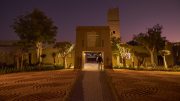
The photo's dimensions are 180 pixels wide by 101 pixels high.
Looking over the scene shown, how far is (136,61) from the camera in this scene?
1296 inches

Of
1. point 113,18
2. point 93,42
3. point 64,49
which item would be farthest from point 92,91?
point 113,18

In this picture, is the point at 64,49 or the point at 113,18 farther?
the point at 113,18

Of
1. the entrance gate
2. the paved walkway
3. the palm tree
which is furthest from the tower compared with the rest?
the paved walkway

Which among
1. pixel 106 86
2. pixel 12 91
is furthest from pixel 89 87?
pixel 12 91

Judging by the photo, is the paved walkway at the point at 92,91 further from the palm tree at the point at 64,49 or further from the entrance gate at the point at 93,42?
the palm tree at the point at 64,49

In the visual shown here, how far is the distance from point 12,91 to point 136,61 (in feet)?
73.3

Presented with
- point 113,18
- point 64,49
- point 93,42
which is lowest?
point 64,49

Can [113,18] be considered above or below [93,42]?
above

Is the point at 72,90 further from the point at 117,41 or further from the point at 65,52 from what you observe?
the point at 117,41

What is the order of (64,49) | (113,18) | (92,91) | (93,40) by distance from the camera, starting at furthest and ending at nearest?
(113,18)
(64,49)
(93,40)
(92,91)

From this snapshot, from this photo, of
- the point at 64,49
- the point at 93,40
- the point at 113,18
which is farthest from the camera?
the point at 113,18

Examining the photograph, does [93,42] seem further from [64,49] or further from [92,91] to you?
[92,91]

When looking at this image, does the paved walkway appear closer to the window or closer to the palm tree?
the window

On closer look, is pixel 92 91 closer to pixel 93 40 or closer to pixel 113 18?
pixel 93 40
